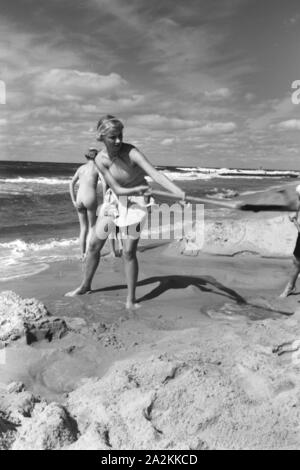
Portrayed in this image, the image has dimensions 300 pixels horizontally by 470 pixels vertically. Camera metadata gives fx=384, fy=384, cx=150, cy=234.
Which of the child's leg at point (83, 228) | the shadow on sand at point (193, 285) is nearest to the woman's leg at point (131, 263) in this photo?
the shadow on sand at point (193, 285)

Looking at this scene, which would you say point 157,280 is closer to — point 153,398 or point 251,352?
point 251,352

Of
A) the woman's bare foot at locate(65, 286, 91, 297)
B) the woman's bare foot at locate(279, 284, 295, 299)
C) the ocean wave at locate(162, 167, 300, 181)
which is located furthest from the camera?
the ocean wave at locate(162, 167, 300, 181)

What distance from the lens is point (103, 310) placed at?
3.64 meters

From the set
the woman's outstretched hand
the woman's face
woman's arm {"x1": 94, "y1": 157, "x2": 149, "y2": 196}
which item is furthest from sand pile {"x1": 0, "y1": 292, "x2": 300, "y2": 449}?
the woman's face

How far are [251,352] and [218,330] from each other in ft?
1.79

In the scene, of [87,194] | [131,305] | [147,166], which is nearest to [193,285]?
[131,305]

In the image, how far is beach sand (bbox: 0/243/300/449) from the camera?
1739 mm

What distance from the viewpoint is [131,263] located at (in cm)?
372

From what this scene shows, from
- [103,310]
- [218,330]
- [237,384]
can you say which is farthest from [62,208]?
[237,384]

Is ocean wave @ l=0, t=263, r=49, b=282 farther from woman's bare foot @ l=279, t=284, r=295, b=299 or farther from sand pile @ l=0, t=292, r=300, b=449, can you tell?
woman's bare foot @ l=279, t=284, r=295, b=299

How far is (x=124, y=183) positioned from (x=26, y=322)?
4.62 ft

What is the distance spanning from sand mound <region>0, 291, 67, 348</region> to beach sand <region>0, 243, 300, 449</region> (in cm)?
7

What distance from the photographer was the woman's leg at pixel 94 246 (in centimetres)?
386

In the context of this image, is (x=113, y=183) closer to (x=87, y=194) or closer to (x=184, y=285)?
(x=184, y=285)
